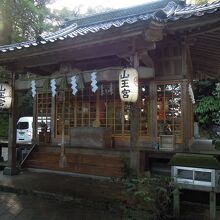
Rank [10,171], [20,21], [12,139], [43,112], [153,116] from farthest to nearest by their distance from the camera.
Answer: [20,21], [43,112], [153,116], [12,139], [10,171]

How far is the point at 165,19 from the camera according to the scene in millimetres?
6906

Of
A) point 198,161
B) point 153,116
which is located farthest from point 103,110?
point 198,161

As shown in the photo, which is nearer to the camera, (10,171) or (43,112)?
(10,171)

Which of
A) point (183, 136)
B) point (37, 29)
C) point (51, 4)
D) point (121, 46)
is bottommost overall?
point (183, 136)

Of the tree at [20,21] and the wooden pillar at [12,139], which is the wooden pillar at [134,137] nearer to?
the wooden pillar at [12,139]

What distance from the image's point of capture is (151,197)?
18.6 feet

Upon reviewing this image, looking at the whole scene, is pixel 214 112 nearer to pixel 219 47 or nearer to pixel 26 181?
pixel 219 47

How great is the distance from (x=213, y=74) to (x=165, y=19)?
952cm

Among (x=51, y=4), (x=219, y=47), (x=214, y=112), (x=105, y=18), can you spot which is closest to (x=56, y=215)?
(x=219, y=47)

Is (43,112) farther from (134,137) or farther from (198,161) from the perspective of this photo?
(198,161)

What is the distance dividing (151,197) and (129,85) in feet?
A: 9.21

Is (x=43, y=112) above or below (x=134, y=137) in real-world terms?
above

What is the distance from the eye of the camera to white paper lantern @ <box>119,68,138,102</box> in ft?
23.2

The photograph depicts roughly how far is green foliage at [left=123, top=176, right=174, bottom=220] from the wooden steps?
2.97 meters
